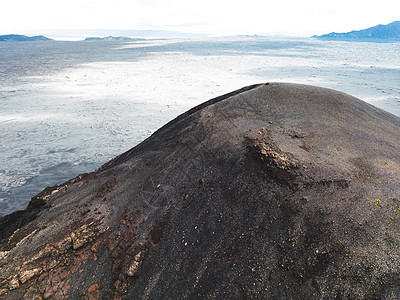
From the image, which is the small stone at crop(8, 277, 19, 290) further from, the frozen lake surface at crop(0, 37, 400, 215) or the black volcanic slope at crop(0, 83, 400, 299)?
the frozen lake surface at crop(0, 37, 400, 215)

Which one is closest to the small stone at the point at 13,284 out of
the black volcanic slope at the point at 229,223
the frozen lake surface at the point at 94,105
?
the black volcanic slope at the point at 229,223

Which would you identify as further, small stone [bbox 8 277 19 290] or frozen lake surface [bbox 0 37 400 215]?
frozen lake surface [bbox 0 37 400 215]

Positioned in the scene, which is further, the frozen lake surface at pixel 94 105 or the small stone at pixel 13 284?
the frozen lake surface at pixel 94 105

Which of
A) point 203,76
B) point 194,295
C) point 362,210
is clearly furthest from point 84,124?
point 203,76

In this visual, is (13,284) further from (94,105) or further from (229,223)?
(94,105)

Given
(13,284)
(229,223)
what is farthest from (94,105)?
(229,223)

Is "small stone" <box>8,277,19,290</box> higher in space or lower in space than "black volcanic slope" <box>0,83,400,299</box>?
lower

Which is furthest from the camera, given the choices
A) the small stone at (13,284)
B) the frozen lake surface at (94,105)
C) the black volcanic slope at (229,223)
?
the frozen lake surface at (94,105)

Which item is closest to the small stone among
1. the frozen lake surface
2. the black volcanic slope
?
the black volcanic slope

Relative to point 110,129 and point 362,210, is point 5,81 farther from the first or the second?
point 362,210

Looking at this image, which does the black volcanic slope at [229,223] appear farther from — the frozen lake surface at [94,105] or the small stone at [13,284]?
the frozen lake surface at [94,105]
